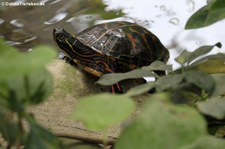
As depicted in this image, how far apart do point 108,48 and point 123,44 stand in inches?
3.6

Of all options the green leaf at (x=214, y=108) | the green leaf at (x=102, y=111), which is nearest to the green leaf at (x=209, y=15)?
the green leaf at (x=214, y=108)

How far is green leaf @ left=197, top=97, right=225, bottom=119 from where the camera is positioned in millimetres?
291

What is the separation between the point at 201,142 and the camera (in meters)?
0.22

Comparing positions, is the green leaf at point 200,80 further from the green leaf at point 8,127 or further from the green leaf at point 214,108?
the green leaf at point 8,127

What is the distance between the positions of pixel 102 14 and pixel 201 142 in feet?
10.3

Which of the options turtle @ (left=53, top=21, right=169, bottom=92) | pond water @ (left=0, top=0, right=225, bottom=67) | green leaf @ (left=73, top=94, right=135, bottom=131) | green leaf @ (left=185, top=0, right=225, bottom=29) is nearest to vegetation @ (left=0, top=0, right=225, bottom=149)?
green leaf @ (left=73, top=94, right=135, bottom=131)

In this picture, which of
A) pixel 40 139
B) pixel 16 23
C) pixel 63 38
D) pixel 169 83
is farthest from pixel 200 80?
pixel 16 23

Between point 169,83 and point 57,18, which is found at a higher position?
point 169,83

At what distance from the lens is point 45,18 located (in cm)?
321

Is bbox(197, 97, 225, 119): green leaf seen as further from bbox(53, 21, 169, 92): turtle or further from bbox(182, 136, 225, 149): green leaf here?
bbox(53, 21, 169, 92): turtle

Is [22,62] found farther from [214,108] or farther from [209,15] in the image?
[209,15]

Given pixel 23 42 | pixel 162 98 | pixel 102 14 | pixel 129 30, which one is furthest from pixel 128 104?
pixel 102 14

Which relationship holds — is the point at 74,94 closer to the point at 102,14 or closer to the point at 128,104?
the point at 102,14

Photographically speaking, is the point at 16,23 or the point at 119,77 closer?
the point at 119,77
